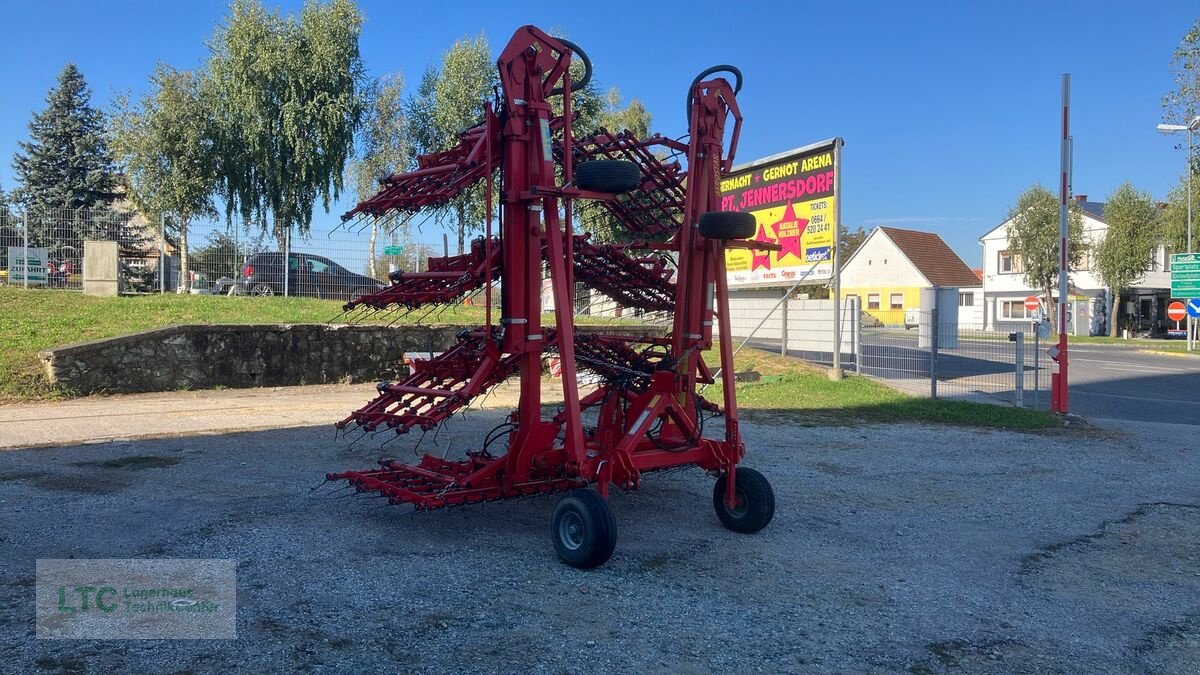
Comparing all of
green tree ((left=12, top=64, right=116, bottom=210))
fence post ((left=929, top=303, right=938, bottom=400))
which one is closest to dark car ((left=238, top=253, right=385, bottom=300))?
fence post ((left=929, top=303, right=938, bottom=400))

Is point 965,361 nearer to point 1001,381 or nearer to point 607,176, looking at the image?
point 1001,381

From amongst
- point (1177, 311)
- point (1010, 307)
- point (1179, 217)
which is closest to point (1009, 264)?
point (1010, 307)

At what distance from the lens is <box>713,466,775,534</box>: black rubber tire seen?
5.82 m

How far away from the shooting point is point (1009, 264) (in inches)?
2179

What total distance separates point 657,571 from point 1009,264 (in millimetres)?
57263

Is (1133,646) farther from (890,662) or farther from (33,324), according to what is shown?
(33,324)

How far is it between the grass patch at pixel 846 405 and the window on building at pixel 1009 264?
131ft

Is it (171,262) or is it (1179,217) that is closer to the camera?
(171,262)

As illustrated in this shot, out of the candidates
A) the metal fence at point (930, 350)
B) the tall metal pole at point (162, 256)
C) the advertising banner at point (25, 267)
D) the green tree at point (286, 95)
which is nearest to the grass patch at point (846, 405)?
the metal fence at point (930, 350)

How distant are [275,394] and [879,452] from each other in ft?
31.5

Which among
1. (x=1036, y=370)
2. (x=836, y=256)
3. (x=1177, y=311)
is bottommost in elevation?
(x=1036, y=370)

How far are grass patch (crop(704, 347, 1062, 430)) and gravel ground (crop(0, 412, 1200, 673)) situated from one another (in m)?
3.37

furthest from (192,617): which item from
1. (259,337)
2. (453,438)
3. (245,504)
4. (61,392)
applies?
(259,337)

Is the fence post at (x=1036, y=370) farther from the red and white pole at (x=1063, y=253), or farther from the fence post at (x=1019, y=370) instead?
the red and white pole at (x=1063, y=253)
